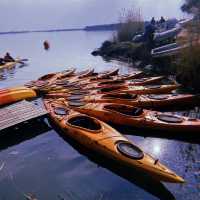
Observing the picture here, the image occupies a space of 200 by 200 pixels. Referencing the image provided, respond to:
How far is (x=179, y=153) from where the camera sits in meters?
10.7

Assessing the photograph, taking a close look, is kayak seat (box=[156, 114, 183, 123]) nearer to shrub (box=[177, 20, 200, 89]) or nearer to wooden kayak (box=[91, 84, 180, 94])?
wooden kayak (box=[91, 84, 180, 94])

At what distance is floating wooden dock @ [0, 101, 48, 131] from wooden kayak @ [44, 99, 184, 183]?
52 centimetres

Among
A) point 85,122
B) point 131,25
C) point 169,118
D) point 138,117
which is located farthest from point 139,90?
point 131,25

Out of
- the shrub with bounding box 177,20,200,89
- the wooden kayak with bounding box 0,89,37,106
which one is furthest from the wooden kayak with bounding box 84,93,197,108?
the wooden kayak with bounding box 0,89,37,106

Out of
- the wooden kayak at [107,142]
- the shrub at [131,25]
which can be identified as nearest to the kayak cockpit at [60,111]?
the wooden kayak at [107,142]

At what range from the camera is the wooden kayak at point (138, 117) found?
453 inches

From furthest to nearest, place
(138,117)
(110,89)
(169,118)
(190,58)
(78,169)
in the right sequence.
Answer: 1. (190,58)
2. (110,89)
3. (138,117)
4. (169,118)
5. (78,169)

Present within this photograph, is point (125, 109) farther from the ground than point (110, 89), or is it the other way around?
point (125, 109)

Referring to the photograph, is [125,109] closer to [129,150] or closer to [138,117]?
[138,117]

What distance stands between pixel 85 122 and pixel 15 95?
5.38 metres

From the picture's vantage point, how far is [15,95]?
1580 centimetres

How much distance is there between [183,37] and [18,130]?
1016 centimetres

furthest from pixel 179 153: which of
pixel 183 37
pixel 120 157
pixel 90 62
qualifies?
pixel 90 62

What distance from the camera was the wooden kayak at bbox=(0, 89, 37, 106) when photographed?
1538cm
